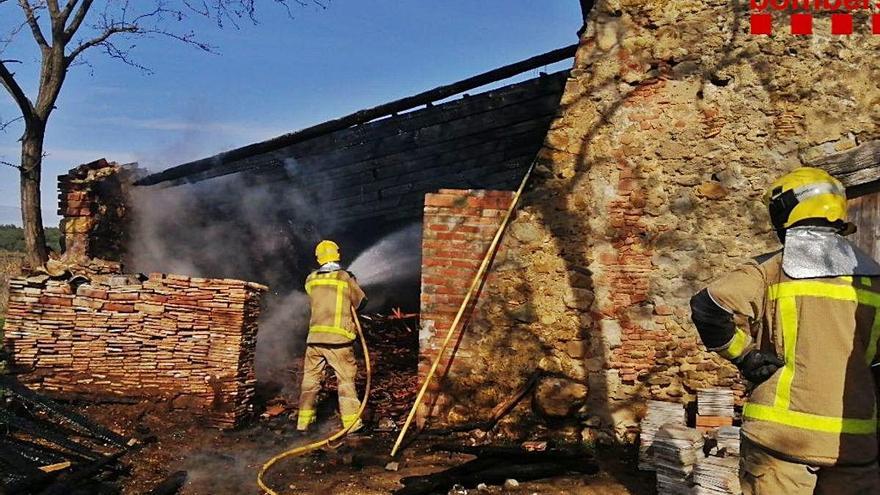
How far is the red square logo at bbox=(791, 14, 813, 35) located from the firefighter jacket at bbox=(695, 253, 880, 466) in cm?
347

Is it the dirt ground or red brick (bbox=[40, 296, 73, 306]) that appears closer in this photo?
the dirt ground

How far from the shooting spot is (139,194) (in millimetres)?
9555

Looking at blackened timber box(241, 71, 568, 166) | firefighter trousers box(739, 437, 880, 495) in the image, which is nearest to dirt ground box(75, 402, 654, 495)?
firefighter trousers box(739, 437, 880, 495)

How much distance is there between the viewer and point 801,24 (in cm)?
517

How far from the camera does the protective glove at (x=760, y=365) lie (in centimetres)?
268

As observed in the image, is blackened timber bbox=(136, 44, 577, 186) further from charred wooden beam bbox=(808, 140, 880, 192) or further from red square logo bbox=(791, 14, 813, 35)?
charred wooden beam bbox=(808, 140, 880, 192)

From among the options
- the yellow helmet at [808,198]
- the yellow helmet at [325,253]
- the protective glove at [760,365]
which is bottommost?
the protective glove at [760,365]

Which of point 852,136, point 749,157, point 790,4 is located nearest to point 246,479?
point 749,157

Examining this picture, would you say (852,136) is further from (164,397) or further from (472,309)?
(164,397)

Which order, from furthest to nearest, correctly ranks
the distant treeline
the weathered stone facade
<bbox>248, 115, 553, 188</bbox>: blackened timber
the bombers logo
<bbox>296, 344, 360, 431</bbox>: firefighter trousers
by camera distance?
the distant treeline < <bbox>248, 115, 553, 188</bbox>: blackened timber < <bbox>296, 344, 360, 431</bbox>: firefighter trousers < the weathered stone facade < the bombers logo

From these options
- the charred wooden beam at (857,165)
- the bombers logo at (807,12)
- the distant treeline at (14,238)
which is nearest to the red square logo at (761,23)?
the bombers logo at (807,12)

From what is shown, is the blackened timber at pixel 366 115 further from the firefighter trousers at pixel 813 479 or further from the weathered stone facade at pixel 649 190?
the firefighter trousers at pixel 813 479

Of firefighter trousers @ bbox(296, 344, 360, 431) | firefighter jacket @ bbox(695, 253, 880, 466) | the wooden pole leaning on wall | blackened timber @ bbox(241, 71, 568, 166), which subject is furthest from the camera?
blackened timber @ bbox(241, 71, 568, 166)

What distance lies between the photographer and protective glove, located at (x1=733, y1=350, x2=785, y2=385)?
268cm
